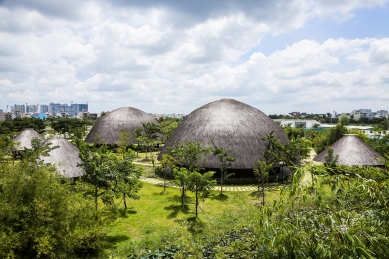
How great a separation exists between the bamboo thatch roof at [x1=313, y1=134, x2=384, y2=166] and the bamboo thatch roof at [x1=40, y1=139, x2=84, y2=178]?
29724mm

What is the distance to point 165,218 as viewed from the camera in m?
19.2

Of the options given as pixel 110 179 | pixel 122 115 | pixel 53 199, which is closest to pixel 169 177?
pixel 110 179

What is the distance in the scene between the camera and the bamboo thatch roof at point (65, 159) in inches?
1013

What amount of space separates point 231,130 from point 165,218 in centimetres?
1563

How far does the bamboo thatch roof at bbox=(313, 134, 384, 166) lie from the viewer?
3083 centimetres

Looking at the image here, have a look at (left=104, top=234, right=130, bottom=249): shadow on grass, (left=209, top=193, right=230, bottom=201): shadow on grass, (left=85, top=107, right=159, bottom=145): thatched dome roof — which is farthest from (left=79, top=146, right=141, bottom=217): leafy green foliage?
(left=85, top=107, right=159, bottom=145): thatched dome roof

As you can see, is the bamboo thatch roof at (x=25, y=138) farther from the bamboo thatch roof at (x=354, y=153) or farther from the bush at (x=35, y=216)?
the bamboo thatch roof at (x=354, y=153)

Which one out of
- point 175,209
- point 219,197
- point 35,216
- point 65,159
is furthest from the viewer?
point 65,159

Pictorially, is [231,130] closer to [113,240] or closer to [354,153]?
[354,153]

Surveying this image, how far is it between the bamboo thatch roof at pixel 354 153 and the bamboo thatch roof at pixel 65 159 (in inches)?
1170

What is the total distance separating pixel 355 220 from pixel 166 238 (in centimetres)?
1226

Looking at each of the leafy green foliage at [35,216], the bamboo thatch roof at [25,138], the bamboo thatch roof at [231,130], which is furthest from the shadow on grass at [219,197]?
the bamboo thatch roof at [25,138]

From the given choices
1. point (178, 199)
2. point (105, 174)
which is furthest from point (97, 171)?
point (178, 199)

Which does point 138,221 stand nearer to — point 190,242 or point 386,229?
point 190,242
